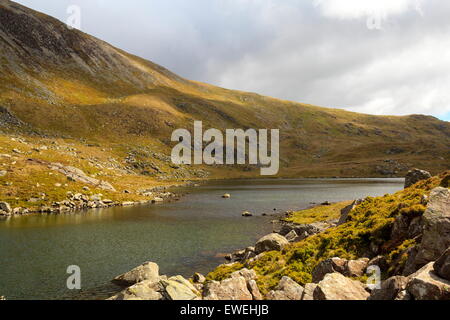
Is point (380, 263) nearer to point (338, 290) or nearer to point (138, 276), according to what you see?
point (338, 290)

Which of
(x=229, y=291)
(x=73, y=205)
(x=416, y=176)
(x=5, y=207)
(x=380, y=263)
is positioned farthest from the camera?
(x=73, y=205)

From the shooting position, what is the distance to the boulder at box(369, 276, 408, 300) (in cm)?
1508

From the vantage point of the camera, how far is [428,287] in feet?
44.8

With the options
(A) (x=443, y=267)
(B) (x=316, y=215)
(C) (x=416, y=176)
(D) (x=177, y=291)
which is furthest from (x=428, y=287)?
(B) (x=316, y=215)

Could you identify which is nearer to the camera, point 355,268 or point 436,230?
point 436,230

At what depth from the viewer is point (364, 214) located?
33.3 meters

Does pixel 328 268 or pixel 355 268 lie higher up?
pixel 355 268

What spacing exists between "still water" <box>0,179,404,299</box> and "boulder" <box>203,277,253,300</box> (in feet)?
47.6

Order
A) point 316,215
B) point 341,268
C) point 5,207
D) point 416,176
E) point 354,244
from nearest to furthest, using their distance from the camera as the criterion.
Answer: point 341,268, point 354,244, point 416,176, point 316,215, point 5,207

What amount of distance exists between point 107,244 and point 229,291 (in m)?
33.7

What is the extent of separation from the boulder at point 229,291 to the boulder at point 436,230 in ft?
38.1

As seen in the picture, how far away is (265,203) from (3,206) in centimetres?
7052
